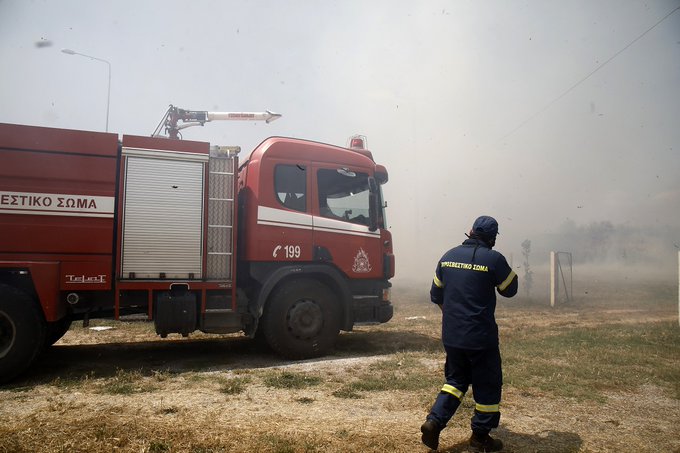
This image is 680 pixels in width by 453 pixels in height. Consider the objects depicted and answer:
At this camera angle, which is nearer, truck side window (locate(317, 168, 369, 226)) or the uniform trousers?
the uniform trousers

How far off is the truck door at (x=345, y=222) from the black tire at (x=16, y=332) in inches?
156

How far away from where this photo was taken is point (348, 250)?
25.7 feet

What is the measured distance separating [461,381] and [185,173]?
4.96 meters

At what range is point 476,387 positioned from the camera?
152 inches

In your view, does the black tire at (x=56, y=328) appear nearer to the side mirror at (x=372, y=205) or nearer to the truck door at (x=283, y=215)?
the truck door at (x=283, y=215)

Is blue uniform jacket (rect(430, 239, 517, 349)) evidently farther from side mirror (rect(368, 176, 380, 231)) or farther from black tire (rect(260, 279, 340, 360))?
side mirror (rect(368, 176, 380, 231))

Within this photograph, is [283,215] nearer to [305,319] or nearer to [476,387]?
[305,319]

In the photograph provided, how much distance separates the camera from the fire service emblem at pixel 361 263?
7.88 meters

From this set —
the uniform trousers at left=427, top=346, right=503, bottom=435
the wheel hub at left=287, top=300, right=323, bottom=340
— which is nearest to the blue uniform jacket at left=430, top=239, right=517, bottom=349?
the uniform trousers at left=427, top=346, right=503, bottom=435

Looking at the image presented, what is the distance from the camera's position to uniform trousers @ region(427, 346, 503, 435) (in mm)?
3770

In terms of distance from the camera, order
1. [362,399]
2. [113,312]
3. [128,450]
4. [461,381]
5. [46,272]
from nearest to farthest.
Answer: [128,450] → [461,381] → [362,399] → [46,272] → [113,312]

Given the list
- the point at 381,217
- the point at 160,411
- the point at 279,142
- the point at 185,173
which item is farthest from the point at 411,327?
the point at 160,411

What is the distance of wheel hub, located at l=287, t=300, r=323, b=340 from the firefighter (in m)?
3.61

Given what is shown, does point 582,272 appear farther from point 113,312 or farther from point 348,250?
point 113,312
